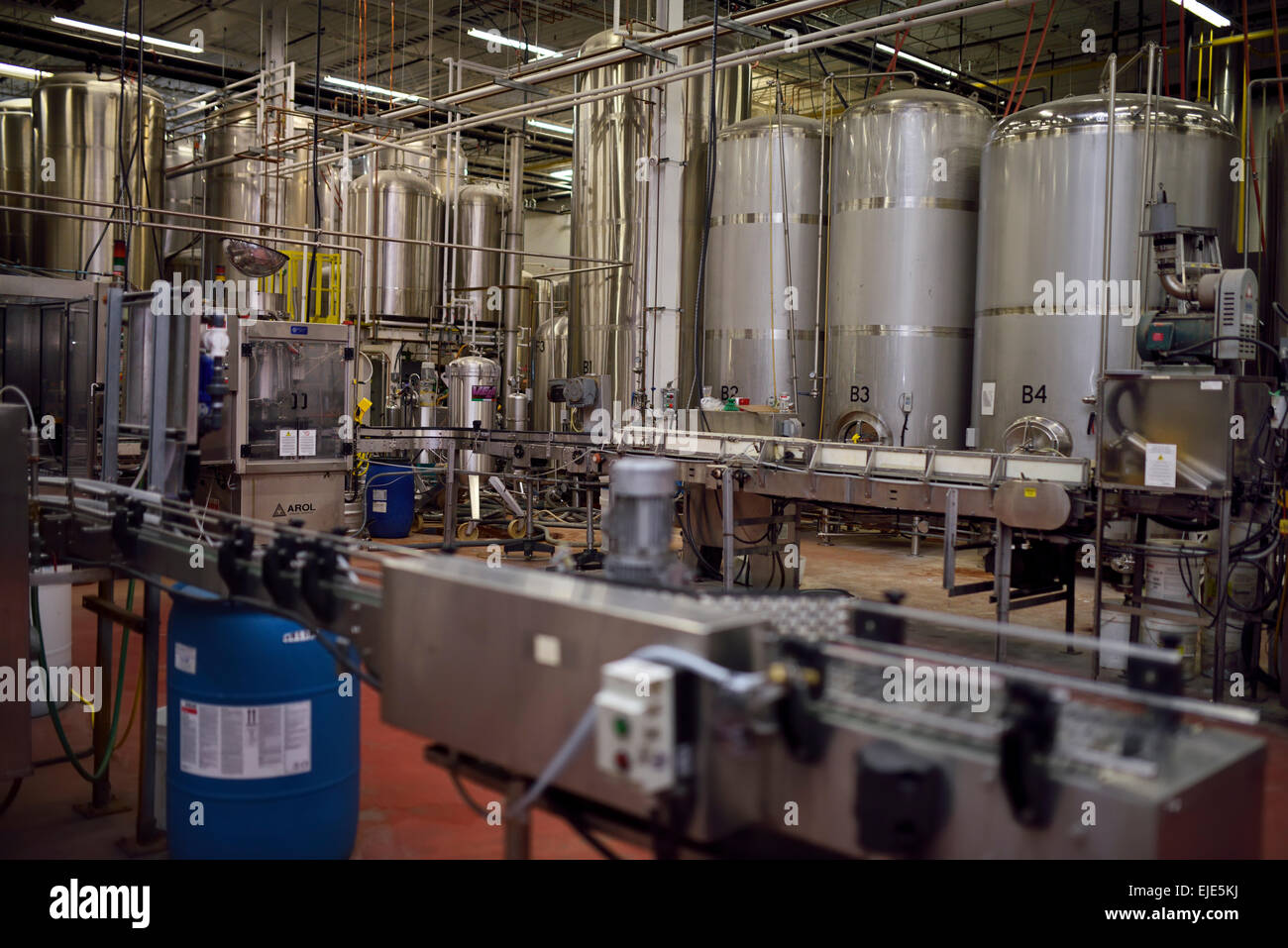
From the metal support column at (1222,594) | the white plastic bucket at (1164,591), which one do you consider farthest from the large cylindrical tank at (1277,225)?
the metal support column at (1222,594)

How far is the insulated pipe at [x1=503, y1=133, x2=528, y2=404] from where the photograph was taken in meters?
11.7

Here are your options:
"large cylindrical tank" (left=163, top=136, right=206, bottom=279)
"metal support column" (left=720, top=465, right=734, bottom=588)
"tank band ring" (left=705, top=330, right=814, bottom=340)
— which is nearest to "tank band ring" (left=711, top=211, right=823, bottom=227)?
"tank band ring" (left=705, top=330, right=814, bottom=340)

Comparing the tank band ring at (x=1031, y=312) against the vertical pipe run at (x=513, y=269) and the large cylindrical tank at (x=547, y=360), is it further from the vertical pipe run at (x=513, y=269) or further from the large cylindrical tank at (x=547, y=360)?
the large cylindrical tank at (x=547, y=360)

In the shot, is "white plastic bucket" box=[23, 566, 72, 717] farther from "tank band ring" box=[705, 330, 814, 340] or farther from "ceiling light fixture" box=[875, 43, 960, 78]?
"ceiling light fixture" box=[875, 43, 960, 78]

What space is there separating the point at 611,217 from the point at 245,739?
6.68 m

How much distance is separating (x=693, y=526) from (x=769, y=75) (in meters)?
7.81

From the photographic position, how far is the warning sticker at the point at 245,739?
2734 millimetres

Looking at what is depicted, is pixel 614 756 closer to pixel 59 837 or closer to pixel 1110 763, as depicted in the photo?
pixel 1110 763

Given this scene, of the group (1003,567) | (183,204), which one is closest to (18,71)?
(183,204)

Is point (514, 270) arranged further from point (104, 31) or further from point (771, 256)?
point (771, 256)

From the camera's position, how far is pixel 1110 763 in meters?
1.22

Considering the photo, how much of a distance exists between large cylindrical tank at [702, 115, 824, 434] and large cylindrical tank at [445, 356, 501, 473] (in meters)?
2.90

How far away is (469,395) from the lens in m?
10.2
